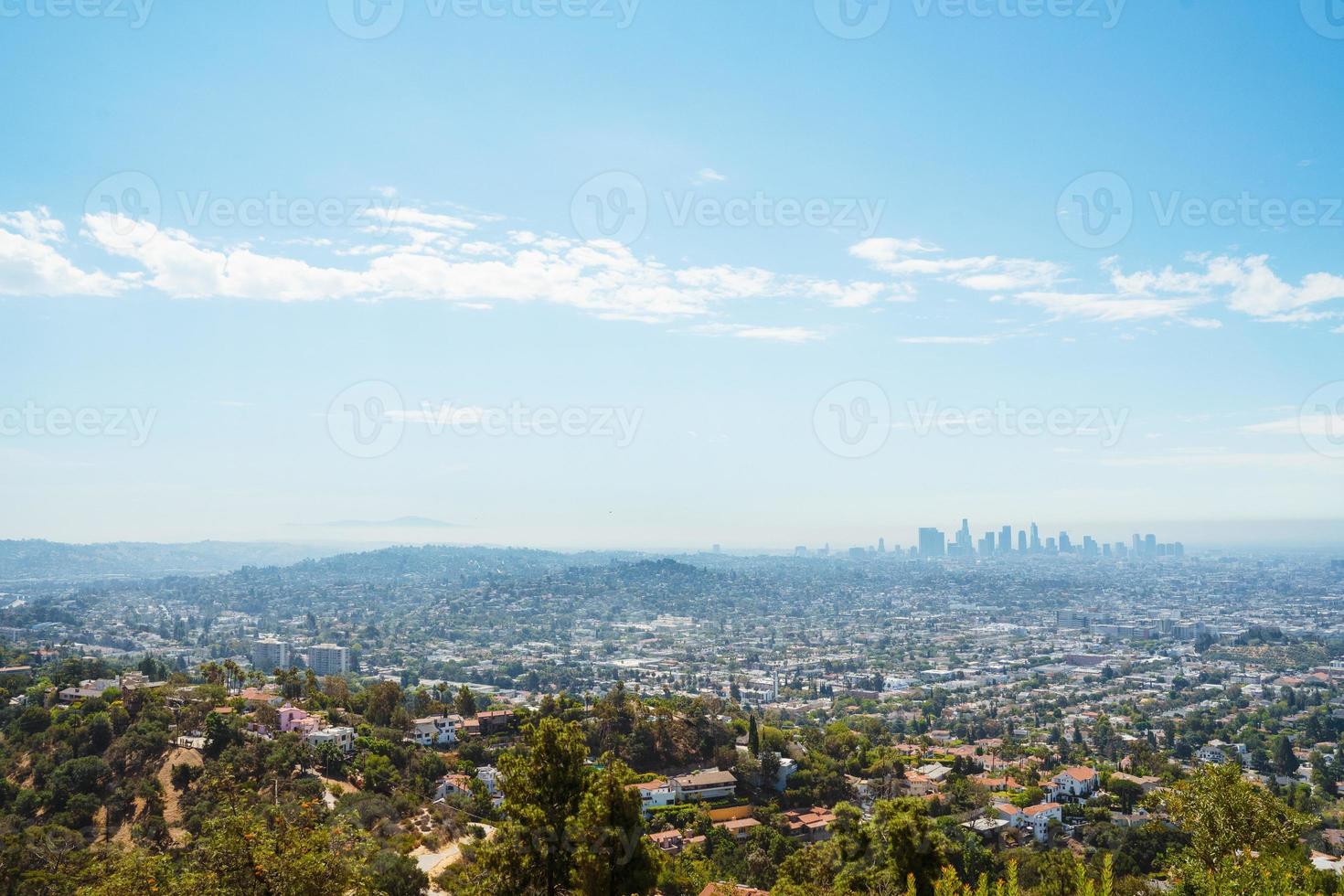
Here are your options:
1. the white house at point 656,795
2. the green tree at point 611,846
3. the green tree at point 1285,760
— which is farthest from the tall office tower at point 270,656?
the green tree at point 611,846

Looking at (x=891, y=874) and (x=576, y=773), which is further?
(x=891, y=874)

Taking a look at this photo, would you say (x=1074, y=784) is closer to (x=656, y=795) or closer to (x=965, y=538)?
(x=656, y=795)

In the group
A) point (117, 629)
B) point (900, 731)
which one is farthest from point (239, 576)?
point (900, 731)

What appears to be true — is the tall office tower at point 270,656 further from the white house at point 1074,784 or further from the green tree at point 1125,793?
the green tree at point 1125,793

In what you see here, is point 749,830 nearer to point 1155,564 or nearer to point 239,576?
point 239,576

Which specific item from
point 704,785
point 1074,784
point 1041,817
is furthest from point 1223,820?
point 1074,784

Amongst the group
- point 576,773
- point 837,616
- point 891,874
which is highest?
point 576,773

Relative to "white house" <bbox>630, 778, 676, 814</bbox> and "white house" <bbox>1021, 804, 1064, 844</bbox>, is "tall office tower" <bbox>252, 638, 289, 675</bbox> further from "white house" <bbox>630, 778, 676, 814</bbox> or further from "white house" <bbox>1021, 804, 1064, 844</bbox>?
"white house" <bbox>1021, 804, 1064, 844</bbox>
